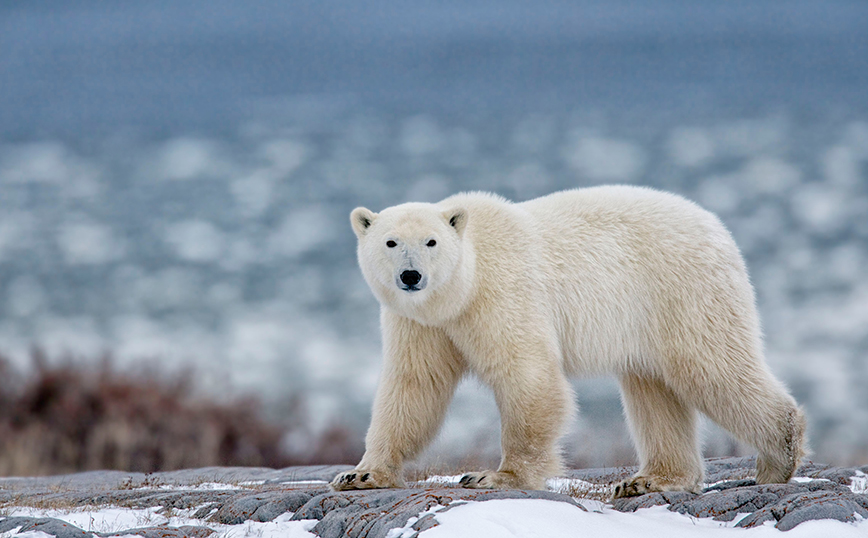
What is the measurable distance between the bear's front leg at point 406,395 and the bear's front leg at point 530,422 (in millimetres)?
558

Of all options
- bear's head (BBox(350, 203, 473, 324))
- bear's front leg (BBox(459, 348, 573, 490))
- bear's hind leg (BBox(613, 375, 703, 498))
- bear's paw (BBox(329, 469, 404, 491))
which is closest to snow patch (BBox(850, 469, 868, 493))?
bear's hind leg (BBox(613, 375, 703, 498))

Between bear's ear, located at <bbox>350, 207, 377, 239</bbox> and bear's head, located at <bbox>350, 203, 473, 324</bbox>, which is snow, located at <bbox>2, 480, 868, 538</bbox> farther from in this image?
bear's ear, located at <bbox>350, 207, 377, 239</bbox>

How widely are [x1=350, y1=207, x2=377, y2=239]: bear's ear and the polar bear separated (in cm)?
1

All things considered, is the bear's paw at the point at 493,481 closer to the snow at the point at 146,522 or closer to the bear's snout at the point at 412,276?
the snow at the point at 146,522

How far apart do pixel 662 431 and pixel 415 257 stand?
9.47ft

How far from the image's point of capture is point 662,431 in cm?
749

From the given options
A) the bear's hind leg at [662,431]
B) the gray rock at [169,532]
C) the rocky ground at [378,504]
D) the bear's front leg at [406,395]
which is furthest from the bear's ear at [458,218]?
the gray rock at [169,532]

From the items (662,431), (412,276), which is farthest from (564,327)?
(412,276)

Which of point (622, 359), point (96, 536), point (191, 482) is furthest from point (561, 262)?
point (191, 482)

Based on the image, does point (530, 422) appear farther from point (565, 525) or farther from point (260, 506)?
point (260, 506)

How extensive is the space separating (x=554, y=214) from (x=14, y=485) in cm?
676

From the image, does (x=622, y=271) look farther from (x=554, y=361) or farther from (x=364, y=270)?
(x=364, y=270)

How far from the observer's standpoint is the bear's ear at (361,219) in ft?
21.2

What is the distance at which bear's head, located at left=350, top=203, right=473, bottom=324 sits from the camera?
6156mm
